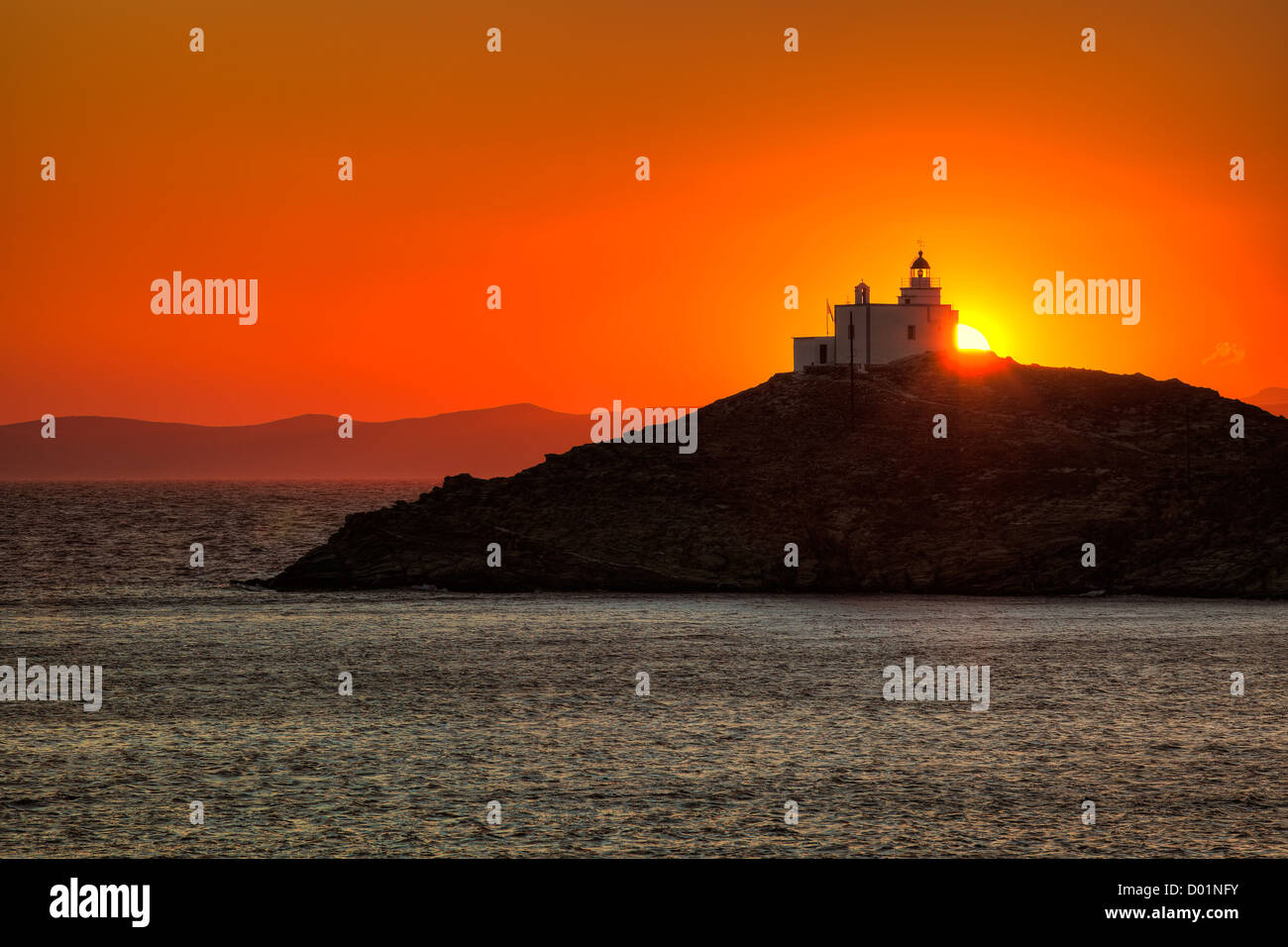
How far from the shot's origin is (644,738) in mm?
28141

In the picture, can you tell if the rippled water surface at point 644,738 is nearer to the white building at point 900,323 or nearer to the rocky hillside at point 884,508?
the rocky hillside at point 884,508

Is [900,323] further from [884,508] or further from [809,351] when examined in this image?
[884,508]

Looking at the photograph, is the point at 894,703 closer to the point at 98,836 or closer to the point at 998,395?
the point at 98,836

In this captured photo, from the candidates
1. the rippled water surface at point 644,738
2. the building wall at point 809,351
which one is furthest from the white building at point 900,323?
the rippled water surface at point 644,738

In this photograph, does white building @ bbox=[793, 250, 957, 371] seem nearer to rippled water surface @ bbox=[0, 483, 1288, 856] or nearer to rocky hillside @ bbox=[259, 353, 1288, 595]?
rocky hillside @ bbox=[259, 353, 1288, 595]

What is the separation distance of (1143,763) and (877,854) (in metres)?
8.82

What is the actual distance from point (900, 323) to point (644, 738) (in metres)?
88.0

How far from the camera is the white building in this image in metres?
111

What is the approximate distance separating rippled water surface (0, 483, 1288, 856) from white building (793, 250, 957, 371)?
5656cm

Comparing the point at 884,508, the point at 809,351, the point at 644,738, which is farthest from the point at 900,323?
the point at 644,738

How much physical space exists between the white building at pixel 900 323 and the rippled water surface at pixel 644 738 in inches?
2227

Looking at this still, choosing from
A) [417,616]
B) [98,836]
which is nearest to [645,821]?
[98,836]

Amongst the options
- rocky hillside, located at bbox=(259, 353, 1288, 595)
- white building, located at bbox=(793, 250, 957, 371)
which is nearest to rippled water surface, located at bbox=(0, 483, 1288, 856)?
rocky hillside, located at bbox=(259, 353, 1288, 595)
